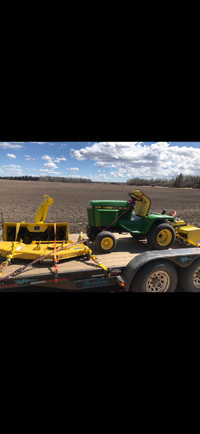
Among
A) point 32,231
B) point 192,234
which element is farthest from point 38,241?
point 192,234

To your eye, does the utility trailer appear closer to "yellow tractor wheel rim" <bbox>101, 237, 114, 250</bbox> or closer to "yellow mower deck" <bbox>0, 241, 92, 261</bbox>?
"yellow mower deck" <bbox>0, 241, 92, 261</bbox>

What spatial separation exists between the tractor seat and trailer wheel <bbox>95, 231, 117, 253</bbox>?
1.10 m

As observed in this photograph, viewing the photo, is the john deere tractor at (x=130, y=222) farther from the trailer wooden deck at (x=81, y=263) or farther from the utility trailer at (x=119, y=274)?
the utility trailer at (x=119, y=274)

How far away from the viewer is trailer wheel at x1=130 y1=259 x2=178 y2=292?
3.53 m

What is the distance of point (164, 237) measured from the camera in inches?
192

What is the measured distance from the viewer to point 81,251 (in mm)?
3965

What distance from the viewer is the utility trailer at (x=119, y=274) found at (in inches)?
130

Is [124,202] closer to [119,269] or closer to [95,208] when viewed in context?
[95,208]

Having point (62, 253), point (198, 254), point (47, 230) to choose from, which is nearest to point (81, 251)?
point (62, 253)

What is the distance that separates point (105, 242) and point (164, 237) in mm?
1347

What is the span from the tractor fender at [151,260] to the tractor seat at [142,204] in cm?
144

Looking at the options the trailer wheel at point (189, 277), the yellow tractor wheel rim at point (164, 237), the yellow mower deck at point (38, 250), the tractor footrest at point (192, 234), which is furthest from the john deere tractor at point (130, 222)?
the trailer wheel at point (189, 277)

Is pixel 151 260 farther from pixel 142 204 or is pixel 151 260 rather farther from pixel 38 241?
pixel 38 241

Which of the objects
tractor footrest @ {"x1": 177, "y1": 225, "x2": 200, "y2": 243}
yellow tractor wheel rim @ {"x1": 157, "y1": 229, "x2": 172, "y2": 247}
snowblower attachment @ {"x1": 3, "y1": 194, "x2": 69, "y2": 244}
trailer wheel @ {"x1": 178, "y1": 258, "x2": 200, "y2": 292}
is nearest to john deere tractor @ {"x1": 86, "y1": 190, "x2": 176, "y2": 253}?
yellow tractor wheel rim @ {"x1": 157, "y1": 229, "x2": 172, "y2": 247}
